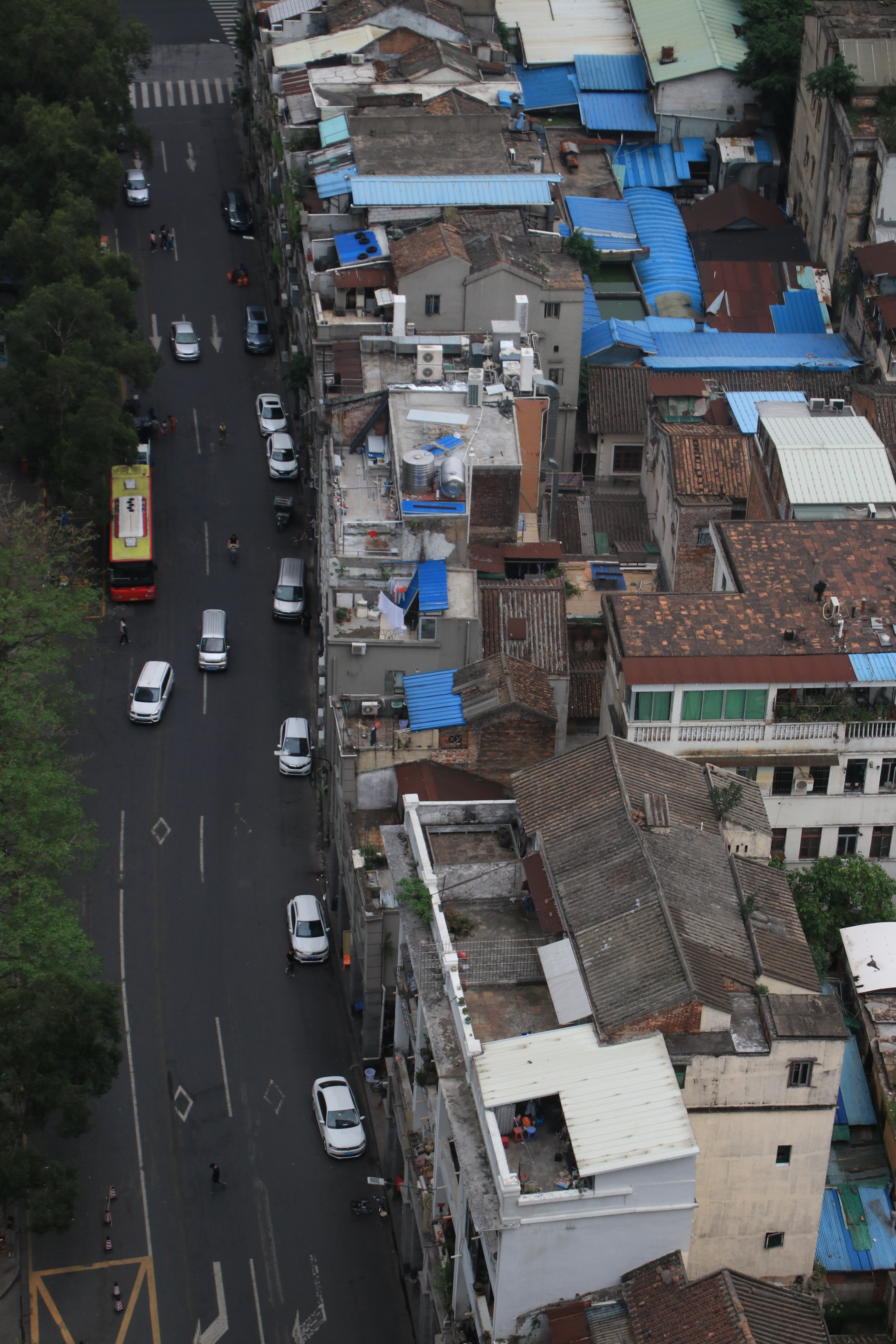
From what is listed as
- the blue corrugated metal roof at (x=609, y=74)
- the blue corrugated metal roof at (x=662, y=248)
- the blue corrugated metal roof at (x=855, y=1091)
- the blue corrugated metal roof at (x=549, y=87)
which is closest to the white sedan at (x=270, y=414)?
the blue corrugated metal roof at (x=662, y=248)

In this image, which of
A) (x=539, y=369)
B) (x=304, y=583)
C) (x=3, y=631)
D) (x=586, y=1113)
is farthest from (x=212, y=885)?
(x=586, y=1113)

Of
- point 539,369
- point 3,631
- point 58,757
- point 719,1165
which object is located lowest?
point 719,1165

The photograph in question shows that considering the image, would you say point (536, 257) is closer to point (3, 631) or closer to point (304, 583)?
point (304, 583)

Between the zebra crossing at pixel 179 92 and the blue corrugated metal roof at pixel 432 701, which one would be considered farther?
the zebra crossing at pixel 179 92

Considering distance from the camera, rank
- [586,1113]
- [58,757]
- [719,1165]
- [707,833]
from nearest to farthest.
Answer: [586,1113], [719,1165], [707,833], [58,757]

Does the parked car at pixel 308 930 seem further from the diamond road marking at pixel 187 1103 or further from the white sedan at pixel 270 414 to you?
the white sedan at pixel 270 414

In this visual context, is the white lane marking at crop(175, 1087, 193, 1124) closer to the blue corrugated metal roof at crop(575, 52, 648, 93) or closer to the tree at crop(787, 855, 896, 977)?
the tree at crop(787, 855, 896, 977)
